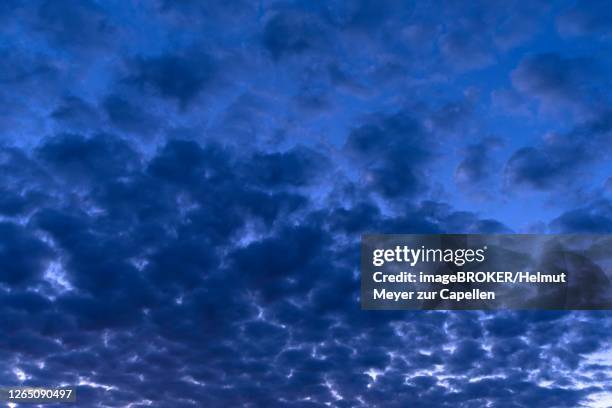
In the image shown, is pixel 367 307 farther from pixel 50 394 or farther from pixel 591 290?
pixel 50 394

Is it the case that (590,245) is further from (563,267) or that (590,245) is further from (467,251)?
(467,251)

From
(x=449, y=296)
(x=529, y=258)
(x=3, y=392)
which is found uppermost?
(x=529, y=258)

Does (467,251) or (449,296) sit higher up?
(467,251)

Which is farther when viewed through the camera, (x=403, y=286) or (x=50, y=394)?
(x=50, y=394)

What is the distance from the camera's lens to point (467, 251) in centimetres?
3003

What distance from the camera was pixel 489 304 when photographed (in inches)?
1183

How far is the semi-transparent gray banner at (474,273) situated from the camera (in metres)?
30.0

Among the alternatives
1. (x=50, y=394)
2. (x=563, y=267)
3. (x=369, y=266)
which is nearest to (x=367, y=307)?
(x=369, y=266)

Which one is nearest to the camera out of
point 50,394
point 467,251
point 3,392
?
point 467,251

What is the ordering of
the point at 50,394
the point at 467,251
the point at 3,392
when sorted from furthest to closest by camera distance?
1. the point at 50,394
2. the point at 3,392
3. the point at 467,251

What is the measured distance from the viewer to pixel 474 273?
97.9ft

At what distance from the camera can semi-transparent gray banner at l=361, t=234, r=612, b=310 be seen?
30.0 metres

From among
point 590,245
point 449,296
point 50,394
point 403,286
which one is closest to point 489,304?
point 449,296

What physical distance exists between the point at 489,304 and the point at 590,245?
6.34 meters
